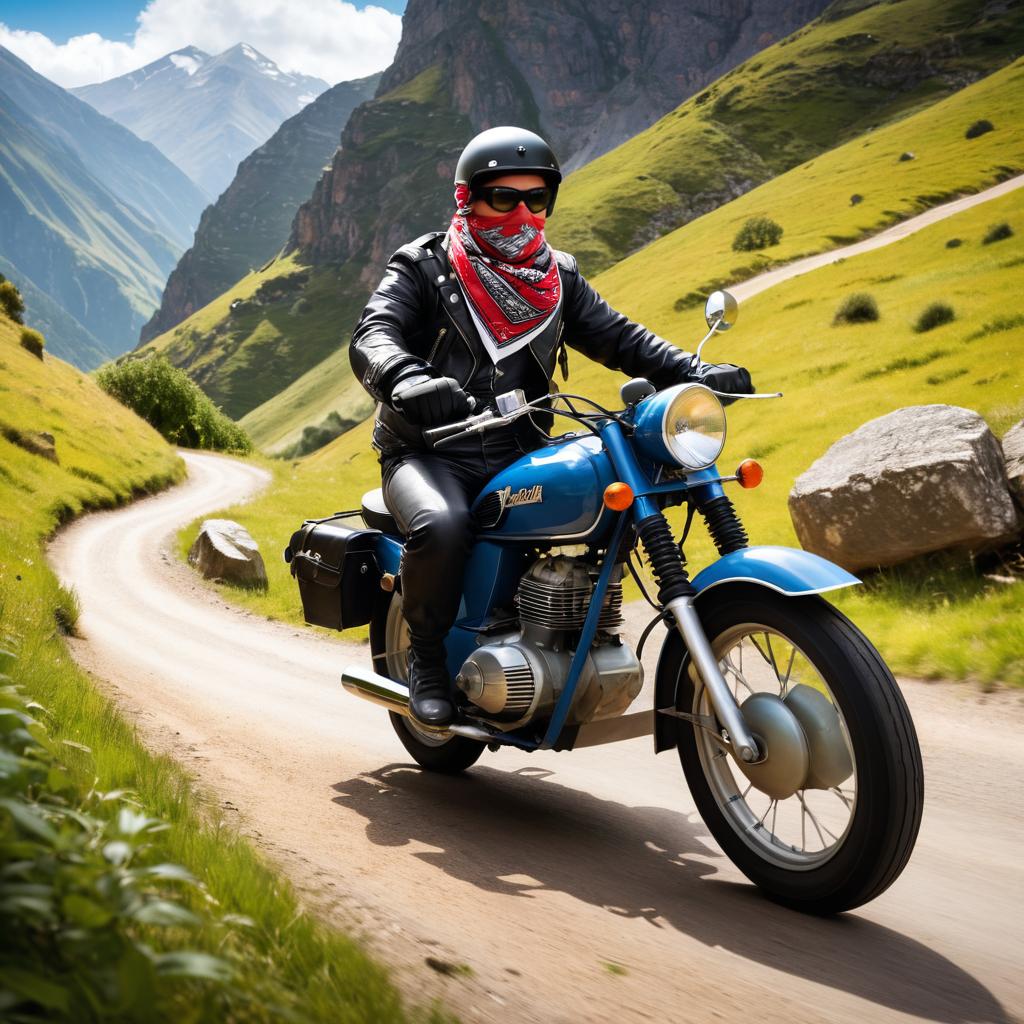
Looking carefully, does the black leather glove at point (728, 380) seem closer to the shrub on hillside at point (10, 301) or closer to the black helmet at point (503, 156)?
the black helmet at point (503, 156)

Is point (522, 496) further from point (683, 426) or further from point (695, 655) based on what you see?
point (695, 655)

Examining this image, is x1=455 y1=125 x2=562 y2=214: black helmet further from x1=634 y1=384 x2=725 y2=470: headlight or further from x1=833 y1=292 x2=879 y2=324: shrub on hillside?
x1=833 y1=292 x2=879 y2=324: shrub on hillside

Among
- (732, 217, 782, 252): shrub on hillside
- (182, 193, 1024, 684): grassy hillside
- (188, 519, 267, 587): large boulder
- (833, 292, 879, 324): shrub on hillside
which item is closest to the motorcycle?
(182, 193, 1024, 684): grassy hillside

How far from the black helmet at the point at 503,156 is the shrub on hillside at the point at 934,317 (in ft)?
65.0

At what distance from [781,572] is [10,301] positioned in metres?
57.1

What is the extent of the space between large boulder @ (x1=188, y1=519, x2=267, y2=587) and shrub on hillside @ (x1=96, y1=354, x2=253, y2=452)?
142 ft

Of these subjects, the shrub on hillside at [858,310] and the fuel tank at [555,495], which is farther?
the shrub on hillside at [858,310]

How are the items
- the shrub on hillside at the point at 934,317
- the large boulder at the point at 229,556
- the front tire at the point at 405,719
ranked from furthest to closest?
the shrub on hillside at the point at 934,317
the large boulder at the point at 229,556
the front tire at the point at 405,719

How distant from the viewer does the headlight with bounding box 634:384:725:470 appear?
3844 millimetres

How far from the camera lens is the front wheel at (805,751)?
316cm

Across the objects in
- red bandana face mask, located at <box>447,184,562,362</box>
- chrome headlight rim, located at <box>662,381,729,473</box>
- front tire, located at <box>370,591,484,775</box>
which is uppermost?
red bandana face mask, located at <box>447,184,562,362</box>

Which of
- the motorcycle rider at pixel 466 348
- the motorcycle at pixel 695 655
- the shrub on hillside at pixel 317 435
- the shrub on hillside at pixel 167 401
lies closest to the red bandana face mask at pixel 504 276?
the motorcycle rider at pixel 466 348

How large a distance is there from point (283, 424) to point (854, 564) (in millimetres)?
159513

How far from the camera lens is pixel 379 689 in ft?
16.4
